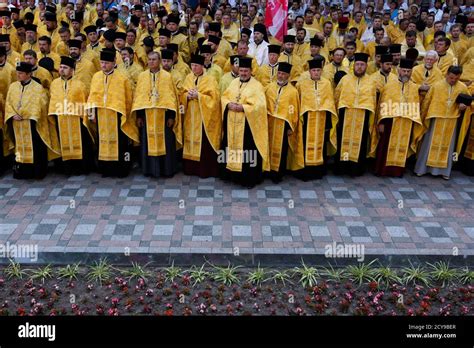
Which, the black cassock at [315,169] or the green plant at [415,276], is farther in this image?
the black cassock at [315,169]

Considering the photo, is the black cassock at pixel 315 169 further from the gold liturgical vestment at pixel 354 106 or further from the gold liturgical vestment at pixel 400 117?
the gold liturgical vestment at pixel 400 117

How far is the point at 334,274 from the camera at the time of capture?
6297 millimetres

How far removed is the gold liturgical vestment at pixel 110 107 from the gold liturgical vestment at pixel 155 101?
0.17 meters

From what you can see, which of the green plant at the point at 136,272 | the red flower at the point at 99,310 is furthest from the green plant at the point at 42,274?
the red flower at the point at 99,310

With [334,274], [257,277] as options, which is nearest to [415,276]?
[334,274]

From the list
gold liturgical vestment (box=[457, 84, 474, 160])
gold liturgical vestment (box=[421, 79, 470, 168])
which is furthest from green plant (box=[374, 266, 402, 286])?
gold liturgical vestment (box=[457, 84, 474, 160])

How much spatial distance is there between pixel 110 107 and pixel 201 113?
1.55 meters

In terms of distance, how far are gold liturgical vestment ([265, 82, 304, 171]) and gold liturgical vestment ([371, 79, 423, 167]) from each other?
1.44m

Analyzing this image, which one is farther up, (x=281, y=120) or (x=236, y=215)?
(x=281, y=120)

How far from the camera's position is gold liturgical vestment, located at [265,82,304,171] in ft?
27.9

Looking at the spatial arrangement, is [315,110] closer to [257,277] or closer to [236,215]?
[236,215]

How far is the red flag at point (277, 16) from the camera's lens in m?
10.4

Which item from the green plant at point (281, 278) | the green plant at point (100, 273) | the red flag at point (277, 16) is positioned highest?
the red flag at point (277, 16)

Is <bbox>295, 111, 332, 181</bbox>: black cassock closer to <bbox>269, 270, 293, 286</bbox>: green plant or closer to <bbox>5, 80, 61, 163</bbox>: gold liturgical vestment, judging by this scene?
<bbox>269, 270, 293, 286</bbox>: green plant
